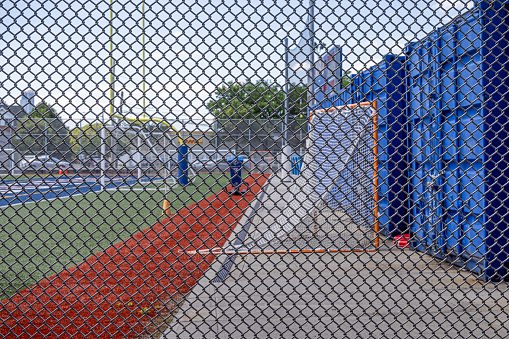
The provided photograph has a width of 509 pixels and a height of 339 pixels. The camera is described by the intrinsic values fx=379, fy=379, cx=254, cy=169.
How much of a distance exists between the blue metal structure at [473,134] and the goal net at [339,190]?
545 millimetres

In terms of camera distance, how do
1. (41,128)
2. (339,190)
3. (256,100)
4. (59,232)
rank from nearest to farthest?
(256,100) → (339,190) → (41,128) → (59,232)

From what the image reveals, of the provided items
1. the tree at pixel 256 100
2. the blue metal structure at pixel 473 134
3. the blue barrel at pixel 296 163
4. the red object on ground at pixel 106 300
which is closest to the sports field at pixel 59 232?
the red object on ground at pixel 106 300

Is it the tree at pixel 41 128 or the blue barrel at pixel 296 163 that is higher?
the tree at pixel 41 128

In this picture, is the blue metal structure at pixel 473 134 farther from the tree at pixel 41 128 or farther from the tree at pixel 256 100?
the tree at pixel 41 128

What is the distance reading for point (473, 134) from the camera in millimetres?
4855

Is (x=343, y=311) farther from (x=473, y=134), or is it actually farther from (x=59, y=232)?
(x=59, y=232)

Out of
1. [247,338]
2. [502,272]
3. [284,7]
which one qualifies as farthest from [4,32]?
[502,272]

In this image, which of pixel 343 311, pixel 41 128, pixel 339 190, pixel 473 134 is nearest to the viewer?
pixel 339 190

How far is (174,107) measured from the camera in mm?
2795

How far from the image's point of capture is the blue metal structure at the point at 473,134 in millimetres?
3090

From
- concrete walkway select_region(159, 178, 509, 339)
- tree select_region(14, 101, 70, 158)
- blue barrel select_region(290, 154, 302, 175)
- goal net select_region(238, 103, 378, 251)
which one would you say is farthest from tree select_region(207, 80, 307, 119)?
tree select_region(14, 101, 70, 158)

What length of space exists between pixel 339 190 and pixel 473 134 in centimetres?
277

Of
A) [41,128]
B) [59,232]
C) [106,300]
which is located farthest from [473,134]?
A: [59,232]

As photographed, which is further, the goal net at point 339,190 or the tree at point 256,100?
the goal net at point 339,190
